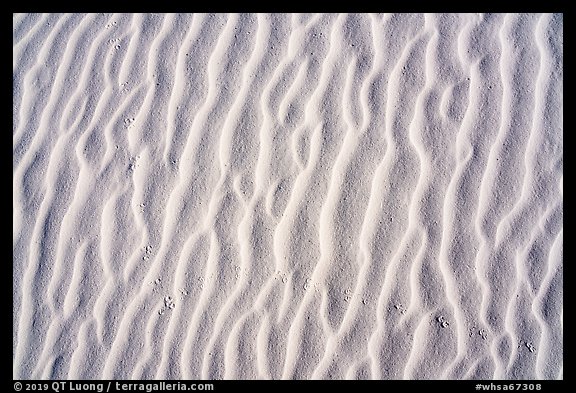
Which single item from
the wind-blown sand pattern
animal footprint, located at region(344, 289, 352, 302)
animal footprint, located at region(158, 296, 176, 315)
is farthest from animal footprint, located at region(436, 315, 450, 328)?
animal footprint, located at region(158, 296, 176, 315)

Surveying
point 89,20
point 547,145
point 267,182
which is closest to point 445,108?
point 547,145

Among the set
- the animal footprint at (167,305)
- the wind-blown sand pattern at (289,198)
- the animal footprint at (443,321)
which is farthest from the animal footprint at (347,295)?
the animal footprint at (167,305)

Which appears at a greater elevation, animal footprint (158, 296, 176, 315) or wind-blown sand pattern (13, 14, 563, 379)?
wind-blown sand pattern (13, 14, 563, 379)

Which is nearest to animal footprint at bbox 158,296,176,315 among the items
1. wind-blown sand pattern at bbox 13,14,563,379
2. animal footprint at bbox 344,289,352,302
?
wind-blown sand pattern at bbox 13,14,563,379

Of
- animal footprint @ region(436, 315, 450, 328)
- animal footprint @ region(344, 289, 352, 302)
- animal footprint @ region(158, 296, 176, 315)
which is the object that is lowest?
animal footprint @ region(158, 296, 176, 315)

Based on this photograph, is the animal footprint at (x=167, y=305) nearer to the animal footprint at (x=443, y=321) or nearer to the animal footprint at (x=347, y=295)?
the animal footprint at (x=347, y=295)

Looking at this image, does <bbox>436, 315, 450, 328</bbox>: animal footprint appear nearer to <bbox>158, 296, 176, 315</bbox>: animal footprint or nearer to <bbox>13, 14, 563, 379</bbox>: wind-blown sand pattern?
<bbox>13, 14, 563, 379</bbox>: wind-blown sand pattern

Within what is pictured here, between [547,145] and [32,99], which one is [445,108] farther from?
[32,99]

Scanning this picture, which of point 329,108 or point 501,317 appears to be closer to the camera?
point 501,317
